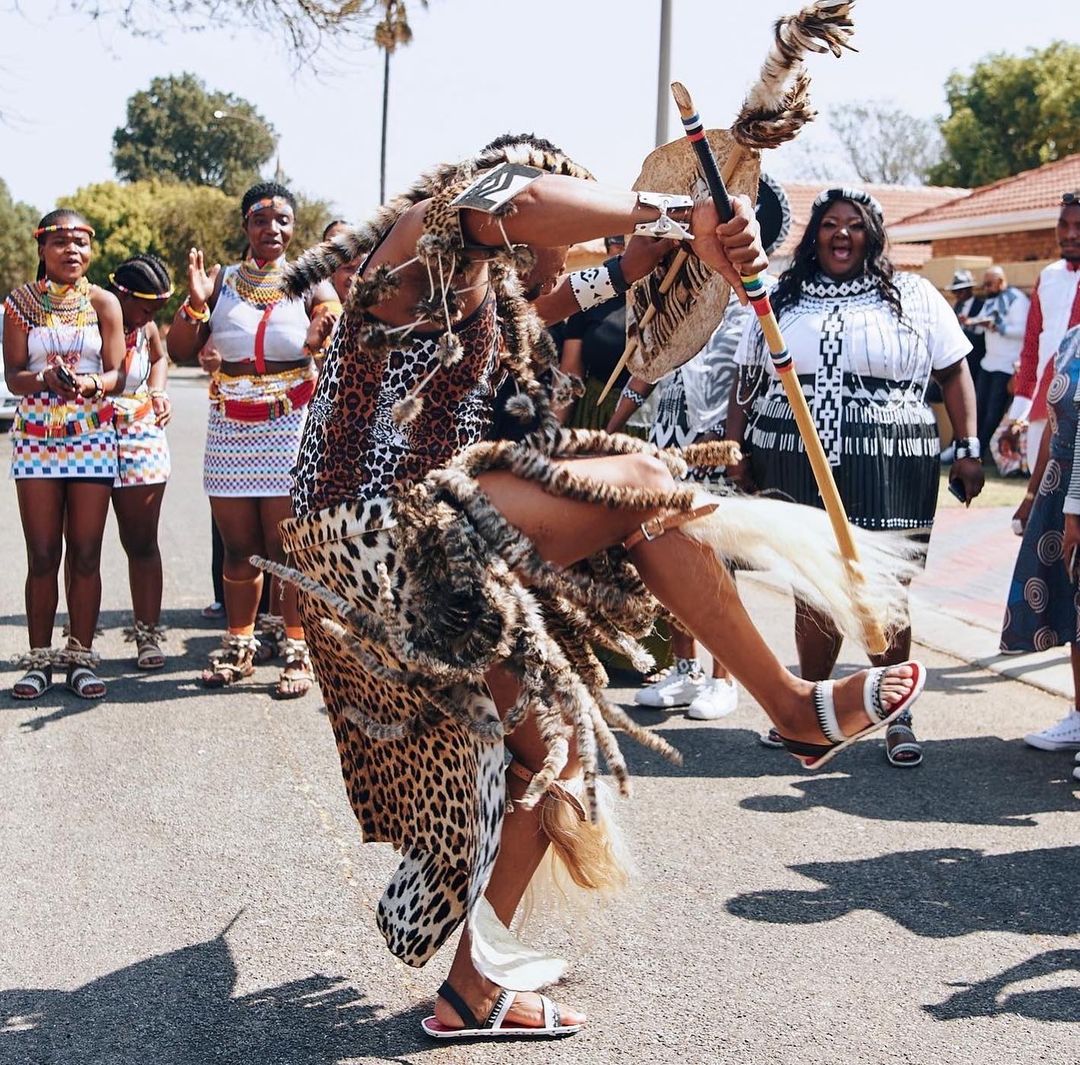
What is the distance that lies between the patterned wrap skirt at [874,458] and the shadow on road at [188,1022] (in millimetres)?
2674

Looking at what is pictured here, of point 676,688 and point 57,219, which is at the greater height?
point 57,219

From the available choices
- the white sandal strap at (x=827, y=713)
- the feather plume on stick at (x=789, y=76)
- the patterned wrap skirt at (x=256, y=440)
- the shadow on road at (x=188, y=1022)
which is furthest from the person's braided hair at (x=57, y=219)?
the white sandal strap at (x=827, y=713)

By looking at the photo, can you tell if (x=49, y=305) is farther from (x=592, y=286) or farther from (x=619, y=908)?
(x=619, y=908)

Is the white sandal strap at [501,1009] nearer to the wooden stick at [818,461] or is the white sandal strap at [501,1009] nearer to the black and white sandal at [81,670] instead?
the wooden stick at [818,461]

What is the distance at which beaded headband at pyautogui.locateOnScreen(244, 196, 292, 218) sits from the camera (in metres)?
6.20

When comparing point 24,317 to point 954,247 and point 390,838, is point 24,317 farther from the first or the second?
point 954,247

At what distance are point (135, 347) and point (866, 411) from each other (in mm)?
3710

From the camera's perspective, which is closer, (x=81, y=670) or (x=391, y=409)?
(x=391, y=409)

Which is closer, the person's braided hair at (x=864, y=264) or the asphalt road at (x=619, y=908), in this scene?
the asphalt road at (x=619, y=908)

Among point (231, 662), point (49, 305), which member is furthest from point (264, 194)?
point (231, 662)

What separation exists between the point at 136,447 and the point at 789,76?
4678 millimetres

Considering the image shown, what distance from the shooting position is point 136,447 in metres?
6.70

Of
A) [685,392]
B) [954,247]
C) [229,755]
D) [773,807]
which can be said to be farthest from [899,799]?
[954,247]

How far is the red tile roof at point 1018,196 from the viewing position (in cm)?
2190
